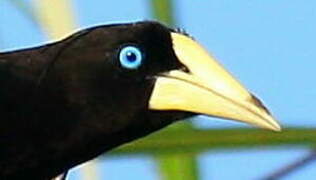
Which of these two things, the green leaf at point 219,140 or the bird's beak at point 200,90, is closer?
the green leaf at point 219,140

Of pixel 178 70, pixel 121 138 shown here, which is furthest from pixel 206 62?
pixel 121 138

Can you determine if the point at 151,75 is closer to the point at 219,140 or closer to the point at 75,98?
the point at 75,98

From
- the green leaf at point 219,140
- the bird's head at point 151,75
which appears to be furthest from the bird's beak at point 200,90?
the green leaf at point 219,140

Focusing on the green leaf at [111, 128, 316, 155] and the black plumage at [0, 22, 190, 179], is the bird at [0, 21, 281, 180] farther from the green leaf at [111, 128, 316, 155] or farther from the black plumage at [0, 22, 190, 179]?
the green leaf at [111, 128, 316, 155]

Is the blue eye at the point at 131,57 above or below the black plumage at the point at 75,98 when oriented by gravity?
above

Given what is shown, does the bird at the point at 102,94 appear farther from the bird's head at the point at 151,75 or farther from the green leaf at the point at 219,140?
the green leaf at the point at 219,140

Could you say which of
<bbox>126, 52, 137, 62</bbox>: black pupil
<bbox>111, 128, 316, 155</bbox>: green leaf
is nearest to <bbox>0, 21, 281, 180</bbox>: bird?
<bbox>126, 52, 137, 62</bbox>: black pupil

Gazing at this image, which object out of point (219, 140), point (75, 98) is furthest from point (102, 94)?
point (219, 140)

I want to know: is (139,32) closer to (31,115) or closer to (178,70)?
(178,70)
